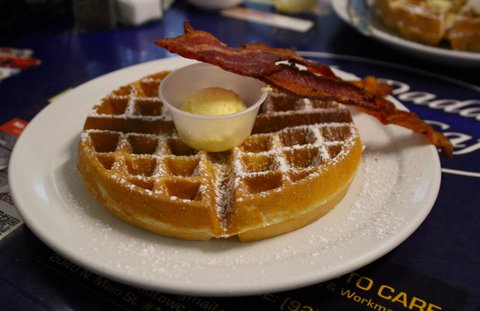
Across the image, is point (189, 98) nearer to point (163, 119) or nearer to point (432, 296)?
point (163, 119)

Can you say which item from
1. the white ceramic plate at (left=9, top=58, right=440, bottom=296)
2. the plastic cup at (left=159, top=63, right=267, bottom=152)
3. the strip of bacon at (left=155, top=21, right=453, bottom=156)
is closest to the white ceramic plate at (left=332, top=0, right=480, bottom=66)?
the strip of bacon at (left=155, top=21, right=453, bottom=156)

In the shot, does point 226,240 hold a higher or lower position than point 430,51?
lower

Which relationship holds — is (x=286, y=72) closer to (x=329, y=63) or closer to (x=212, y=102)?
(x=212, y=102)

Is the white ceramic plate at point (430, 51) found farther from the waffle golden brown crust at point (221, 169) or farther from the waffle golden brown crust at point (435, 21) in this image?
the waffle golden brown crust at point (221, 169)

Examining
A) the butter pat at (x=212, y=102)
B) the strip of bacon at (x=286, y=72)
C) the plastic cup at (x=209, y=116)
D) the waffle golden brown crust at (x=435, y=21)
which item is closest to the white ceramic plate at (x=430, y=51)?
the waffle golden brown crust at (x=435, y=21)

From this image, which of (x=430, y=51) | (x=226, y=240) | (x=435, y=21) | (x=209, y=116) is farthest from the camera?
(x=435, y=21)

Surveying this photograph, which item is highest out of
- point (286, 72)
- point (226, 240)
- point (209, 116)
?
point (286, 72)

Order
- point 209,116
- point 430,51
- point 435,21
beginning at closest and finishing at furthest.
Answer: point 209,116, point 430,51, point 435,21

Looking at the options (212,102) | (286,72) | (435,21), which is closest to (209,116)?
(212,102)
